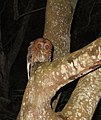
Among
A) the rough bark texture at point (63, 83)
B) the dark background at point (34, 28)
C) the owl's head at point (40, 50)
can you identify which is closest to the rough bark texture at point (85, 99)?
the rough bark texture at point (63, 83)

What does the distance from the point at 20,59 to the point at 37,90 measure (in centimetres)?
550

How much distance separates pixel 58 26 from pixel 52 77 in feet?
2.29

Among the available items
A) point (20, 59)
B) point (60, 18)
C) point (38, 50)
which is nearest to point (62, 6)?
point (60, 18)

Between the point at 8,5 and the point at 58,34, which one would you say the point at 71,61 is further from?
the point at 8,5

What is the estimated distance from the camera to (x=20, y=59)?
6.96 m

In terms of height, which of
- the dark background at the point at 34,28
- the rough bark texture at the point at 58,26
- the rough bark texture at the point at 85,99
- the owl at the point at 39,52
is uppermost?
the dark background at the point at 34,28

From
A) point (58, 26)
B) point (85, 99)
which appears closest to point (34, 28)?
point (58, 26)

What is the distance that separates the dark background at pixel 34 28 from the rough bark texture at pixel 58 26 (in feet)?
9.08

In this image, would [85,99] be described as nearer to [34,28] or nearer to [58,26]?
[58,26]

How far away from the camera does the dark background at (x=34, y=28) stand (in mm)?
5270

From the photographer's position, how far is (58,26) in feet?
6.86

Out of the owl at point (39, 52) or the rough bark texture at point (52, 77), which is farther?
the owl at point (39, 52)

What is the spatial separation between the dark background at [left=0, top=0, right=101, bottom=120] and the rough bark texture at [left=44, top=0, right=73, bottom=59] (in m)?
2.77

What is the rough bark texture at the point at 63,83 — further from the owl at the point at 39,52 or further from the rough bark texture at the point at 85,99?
the owl at the point at 39,52
